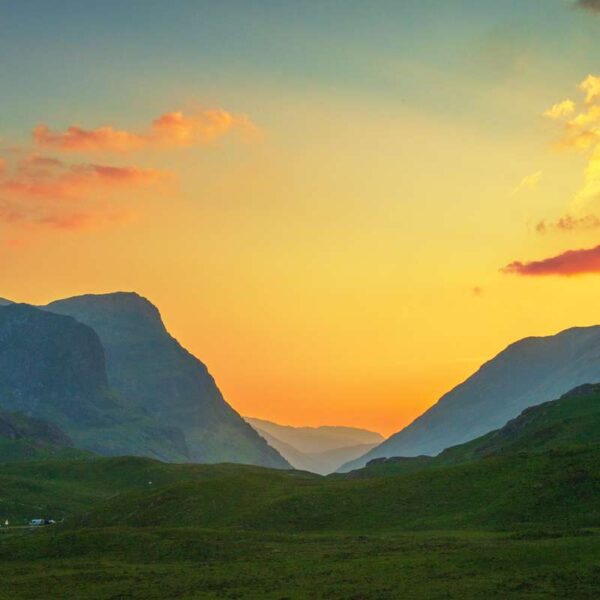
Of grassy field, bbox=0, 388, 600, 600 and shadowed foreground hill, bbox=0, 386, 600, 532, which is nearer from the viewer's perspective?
grassy field, bbox=0, 388, 600, 600

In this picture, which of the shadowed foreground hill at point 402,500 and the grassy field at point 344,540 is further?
the shadowed foreground hill at point 402,500

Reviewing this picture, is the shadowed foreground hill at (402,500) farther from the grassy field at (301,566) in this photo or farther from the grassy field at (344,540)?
the grassy field at (301,566)

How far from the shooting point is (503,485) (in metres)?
118

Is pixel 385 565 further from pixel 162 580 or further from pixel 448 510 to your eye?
pixel 448 510

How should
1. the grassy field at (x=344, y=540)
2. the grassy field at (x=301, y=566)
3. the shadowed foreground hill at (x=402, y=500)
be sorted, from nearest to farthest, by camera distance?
1. the grassy field at (x=301, y=566)
2. the grassy field at (x=344, y=540)
3. the shadowed foreground hill at (x=402, y=500)

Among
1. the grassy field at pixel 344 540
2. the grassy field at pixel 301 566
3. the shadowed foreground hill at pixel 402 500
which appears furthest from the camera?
the shadowed foreground hill at pixel 402 500

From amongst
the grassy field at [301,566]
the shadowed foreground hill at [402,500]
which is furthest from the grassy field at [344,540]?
the shadowed foreground hill at [402,500]

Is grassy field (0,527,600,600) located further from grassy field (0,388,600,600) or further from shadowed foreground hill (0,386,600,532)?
shadowed foreground hill (0,386,600,532)

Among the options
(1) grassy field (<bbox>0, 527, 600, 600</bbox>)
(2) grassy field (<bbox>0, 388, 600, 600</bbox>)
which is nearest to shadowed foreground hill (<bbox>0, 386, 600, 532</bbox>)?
(2) grassy field (<bbox>0, 388, 600, 600</bbox>)

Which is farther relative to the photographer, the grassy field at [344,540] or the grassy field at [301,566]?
the grassy field at [344,540]

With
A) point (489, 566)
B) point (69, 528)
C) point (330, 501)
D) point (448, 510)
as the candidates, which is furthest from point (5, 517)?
point (489, 566)

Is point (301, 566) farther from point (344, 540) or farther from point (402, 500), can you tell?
point (402, 500)

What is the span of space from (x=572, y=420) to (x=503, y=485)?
60.3 meters

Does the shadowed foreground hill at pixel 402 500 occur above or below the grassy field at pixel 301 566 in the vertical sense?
above
